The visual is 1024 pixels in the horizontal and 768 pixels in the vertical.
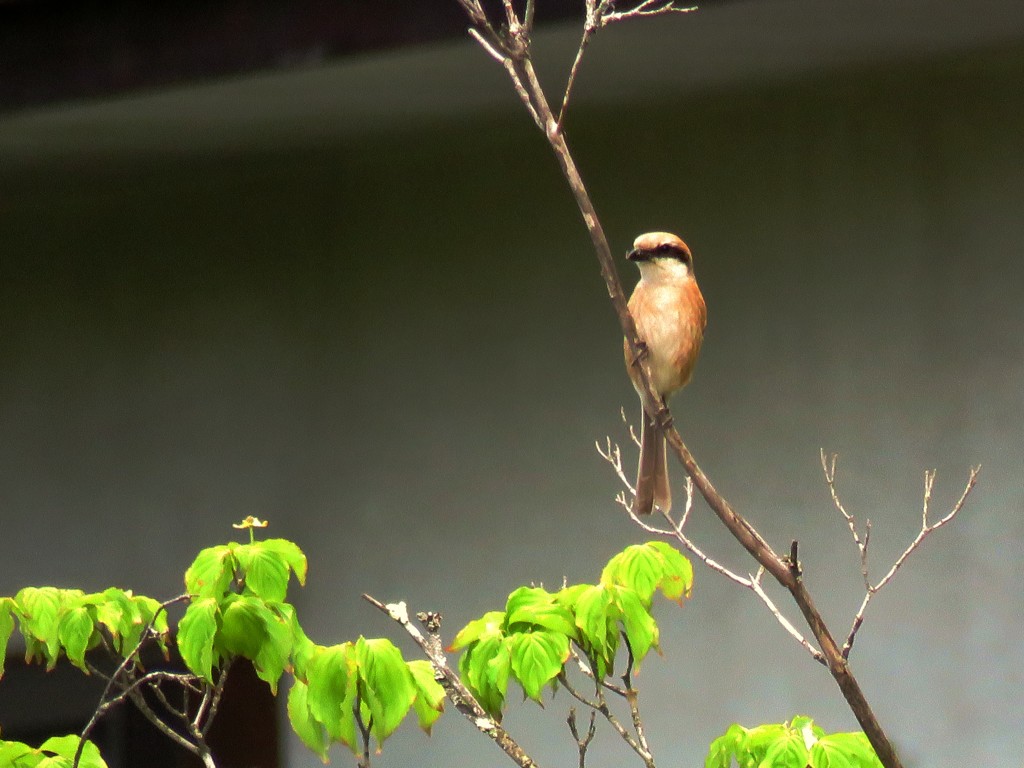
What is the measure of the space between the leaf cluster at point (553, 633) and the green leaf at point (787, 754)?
0.59ft

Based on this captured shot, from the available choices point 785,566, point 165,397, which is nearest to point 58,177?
point 165,397

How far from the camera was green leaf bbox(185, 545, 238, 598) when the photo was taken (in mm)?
1567

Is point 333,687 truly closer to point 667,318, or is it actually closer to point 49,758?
point 49,758

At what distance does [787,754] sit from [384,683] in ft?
1.34

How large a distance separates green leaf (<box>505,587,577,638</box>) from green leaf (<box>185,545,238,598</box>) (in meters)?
0.32

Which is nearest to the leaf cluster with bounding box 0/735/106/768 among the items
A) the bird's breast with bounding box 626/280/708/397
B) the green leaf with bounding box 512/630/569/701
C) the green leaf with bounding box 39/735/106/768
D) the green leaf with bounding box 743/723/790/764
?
the green leaf with bounding box 39/735/106/768

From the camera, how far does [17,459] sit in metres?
4.00

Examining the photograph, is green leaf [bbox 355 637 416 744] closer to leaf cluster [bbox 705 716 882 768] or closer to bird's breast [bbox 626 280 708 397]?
leaf cluster [bbox 705 716 882 768]

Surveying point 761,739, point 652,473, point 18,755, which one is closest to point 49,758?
point 18,755

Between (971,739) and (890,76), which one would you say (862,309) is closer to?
(890,76)

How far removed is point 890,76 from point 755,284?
0.57 meters

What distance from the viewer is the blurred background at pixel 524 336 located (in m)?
3.23

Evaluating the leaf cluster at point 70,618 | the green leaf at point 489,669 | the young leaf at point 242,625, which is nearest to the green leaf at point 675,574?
the green leaf at point 489,669

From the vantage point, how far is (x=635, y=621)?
1531mm
